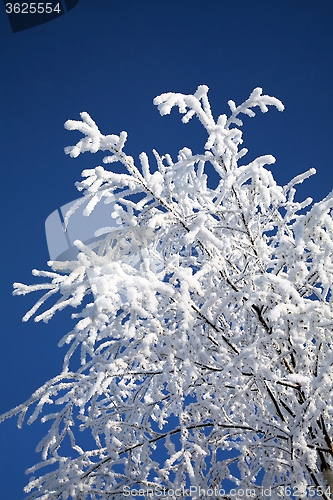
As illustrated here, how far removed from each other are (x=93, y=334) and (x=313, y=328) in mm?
1294

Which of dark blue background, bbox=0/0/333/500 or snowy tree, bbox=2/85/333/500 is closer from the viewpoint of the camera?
snowy tree, bbox=2/85/333/500

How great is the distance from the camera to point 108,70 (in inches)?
377

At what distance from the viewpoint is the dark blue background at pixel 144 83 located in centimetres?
888

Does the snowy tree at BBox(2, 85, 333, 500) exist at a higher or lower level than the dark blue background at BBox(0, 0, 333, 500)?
lower

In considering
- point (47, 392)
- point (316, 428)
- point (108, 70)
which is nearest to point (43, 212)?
point (108, 70)

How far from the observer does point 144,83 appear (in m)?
9.47

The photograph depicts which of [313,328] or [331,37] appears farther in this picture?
[331,37]

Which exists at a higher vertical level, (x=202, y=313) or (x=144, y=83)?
(x=144, y=83)

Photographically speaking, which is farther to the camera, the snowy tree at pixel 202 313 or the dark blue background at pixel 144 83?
the dark blue background at pixel 144 83

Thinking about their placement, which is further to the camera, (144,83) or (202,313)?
(144,83)

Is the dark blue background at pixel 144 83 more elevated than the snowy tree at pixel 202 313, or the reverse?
the dark blue background at pixel 144 83

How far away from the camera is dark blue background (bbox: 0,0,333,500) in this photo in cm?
888

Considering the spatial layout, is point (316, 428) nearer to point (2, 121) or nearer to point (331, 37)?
point (331, 37)

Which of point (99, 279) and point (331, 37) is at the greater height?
point (331, 37)
